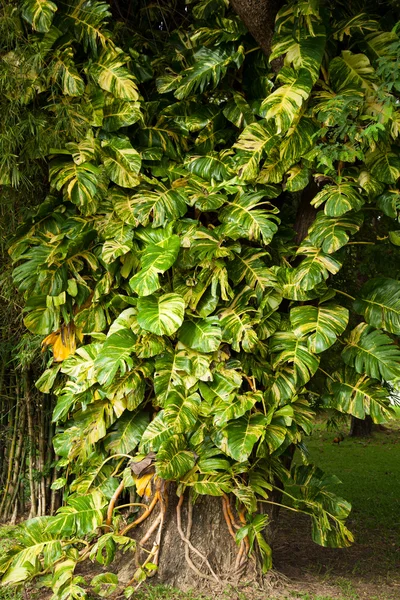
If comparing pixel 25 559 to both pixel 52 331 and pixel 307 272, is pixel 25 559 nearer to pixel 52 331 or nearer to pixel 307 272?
pixel 52 331

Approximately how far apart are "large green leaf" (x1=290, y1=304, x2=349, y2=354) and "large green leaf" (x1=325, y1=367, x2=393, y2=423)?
31cm

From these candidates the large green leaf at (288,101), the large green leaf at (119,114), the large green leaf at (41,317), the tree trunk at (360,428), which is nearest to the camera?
the large green leaf at (288,101)

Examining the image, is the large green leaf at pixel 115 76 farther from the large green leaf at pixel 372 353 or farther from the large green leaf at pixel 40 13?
the large green leaf at pixel 372 353

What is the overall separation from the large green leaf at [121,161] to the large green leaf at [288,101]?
0.74m

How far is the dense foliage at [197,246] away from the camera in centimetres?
321

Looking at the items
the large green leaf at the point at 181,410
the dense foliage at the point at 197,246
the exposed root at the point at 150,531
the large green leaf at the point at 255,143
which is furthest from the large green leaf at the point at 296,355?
the exposed root at the point at 150,531

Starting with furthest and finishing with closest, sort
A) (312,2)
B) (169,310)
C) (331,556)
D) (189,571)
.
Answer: (331,556)
(189,571)
(169,310)
(312,2)

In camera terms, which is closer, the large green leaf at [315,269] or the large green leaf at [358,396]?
the large green leaf at [315,269]

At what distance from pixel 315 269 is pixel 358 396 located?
71 centimetres

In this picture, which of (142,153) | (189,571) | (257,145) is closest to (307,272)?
(257,145)

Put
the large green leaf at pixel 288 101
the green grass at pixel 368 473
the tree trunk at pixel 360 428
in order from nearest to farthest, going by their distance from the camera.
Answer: the large green leaf at pixel 288 101 → the green grass at pixel 368 473 → the tree trunk at pixel 360 428

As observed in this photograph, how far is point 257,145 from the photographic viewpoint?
328cm

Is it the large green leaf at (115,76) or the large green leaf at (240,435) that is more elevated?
the large green leaf at (115,76)

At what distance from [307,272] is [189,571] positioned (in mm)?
1695
